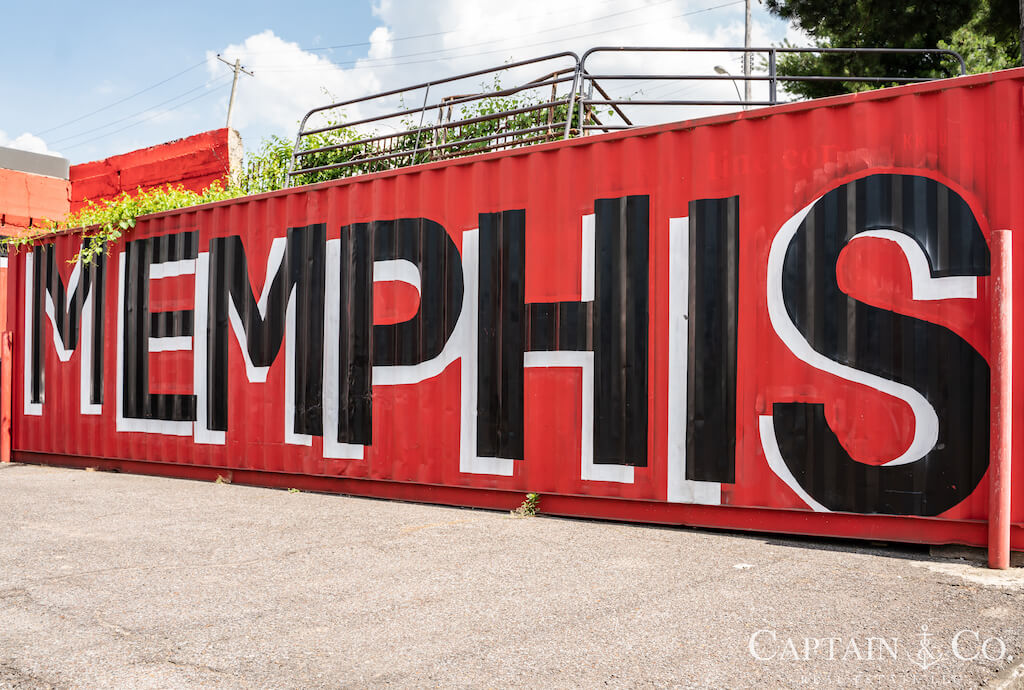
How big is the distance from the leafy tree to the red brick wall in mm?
10350

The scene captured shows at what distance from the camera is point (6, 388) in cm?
1245

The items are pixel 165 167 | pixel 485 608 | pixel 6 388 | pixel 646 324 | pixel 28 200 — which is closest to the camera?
pixel 485 608

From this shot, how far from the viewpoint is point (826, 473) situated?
614 centimetres

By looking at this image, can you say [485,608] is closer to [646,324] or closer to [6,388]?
[646,324]

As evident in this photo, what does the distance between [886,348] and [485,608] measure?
3.54 meters

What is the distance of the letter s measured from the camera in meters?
5.73

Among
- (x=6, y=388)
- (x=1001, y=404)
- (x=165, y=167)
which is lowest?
(x=6, y=388)

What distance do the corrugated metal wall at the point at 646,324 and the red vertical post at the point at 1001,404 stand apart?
0.66 ft

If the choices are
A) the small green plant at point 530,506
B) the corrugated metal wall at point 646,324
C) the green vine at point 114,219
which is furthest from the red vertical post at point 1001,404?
the green vine at point 114,219

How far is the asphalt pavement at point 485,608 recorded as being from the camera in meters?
3.54

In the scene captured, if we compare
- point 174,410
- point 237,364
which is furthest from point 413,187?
point 174,410

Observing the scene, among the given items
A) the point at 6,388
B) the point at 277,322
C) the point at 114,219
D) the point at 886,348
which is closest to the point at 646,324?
the point at 886,348

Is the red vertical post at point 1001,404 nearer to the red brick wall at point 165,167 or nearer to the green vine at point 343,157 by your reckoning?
the green vine at point 343,157

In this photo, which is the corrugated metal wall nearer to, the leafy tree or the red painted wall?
the leafy tree
